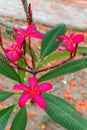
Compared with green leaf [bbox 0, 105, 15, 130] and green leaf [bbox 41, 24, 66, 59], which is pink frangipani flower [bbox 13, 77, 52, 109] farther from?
green leaf [bbox 41, 24, 66, 59]

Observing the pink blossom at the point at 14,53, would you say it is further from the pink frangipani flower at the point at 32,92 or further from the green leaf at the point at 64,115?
the green leaf at the point at 64,115

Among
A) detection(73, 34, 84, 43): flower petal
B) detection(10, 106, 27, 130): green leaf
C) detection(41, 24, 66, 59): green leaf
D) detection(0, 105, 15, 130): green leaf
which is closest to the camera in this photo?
detection(73, 34, 84, 43): flower petal

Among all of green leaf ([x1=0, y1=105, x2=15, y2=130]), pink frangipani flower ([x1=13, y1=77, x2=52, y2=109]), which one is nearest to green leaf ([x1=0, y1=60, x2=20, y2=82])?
green leaf ([x1=0, y1=105, x2=15, y2=130])

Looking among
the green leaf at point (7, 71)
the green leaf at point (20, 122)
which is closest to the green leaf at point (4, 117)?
the green leaf at point (20, 122)

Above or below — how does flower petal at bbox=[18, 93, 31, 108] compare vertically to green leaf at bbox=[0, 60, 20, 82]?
above

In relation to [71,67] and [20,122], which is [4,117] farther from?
[71,67]

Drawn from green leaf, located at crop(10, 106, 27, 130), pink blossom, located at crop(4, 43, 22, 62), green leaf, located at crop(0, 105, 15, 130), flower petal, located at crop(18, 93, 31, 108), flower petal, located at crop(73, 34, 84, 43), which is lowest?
green leaf, located at crop(10, 106, 27, 130)

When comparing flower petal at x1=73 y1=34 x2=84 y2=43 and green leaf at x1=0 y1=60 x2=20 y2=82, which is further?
green leaf at x1=0 y1=60 x2=20 y2=82
